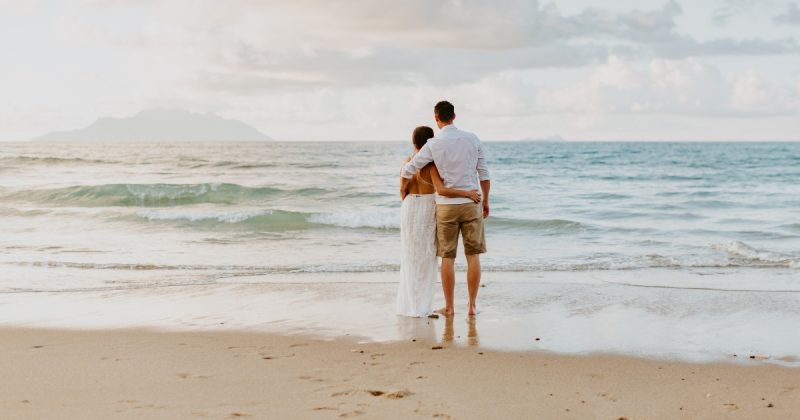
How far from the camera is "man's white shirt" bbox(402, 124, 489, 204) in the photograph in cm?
650

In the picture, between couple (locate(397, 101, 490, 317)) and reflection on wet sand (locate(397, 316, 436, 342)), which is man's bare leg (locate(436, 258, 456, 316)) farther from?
reflection on wet sand (locate(397, 316, 436, 342))

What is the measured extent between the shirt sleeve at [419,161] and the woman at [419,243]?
182mm

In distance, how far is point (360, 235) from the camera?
1412cm

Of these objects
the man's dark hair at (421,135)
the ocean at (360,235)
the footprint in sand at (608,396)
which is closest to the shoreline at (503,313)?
the ocean at (360,235)

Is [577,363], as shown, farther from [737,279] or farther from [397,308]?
[737,279]

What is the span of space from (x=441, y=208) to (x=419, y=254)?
47 centimetres

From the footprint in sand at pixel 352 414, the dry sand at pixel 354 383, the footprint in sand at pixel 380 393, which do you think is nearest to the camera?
the footprint in sand at pixel 352 414

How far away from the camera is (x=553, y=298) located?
773 cm

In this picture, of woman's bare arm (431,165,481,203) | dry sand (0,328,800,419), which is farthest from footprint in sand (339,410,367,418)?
woman's bare arm (431,165,481,203)

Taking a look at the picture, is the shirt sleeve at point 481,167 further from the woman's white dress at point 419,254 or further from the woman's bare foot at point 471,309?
the woman's bare foot at point 471,309

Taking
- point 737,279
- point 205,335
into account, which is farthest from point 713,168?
point 205,335

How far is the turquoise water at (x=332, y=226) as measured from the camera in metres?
10.4

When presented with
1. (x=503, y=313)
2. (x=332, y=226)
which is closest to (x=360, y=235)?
(x=332, y=226)

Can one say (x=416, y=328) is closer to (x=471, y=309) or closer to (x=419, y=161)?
(x=471, y=309)
